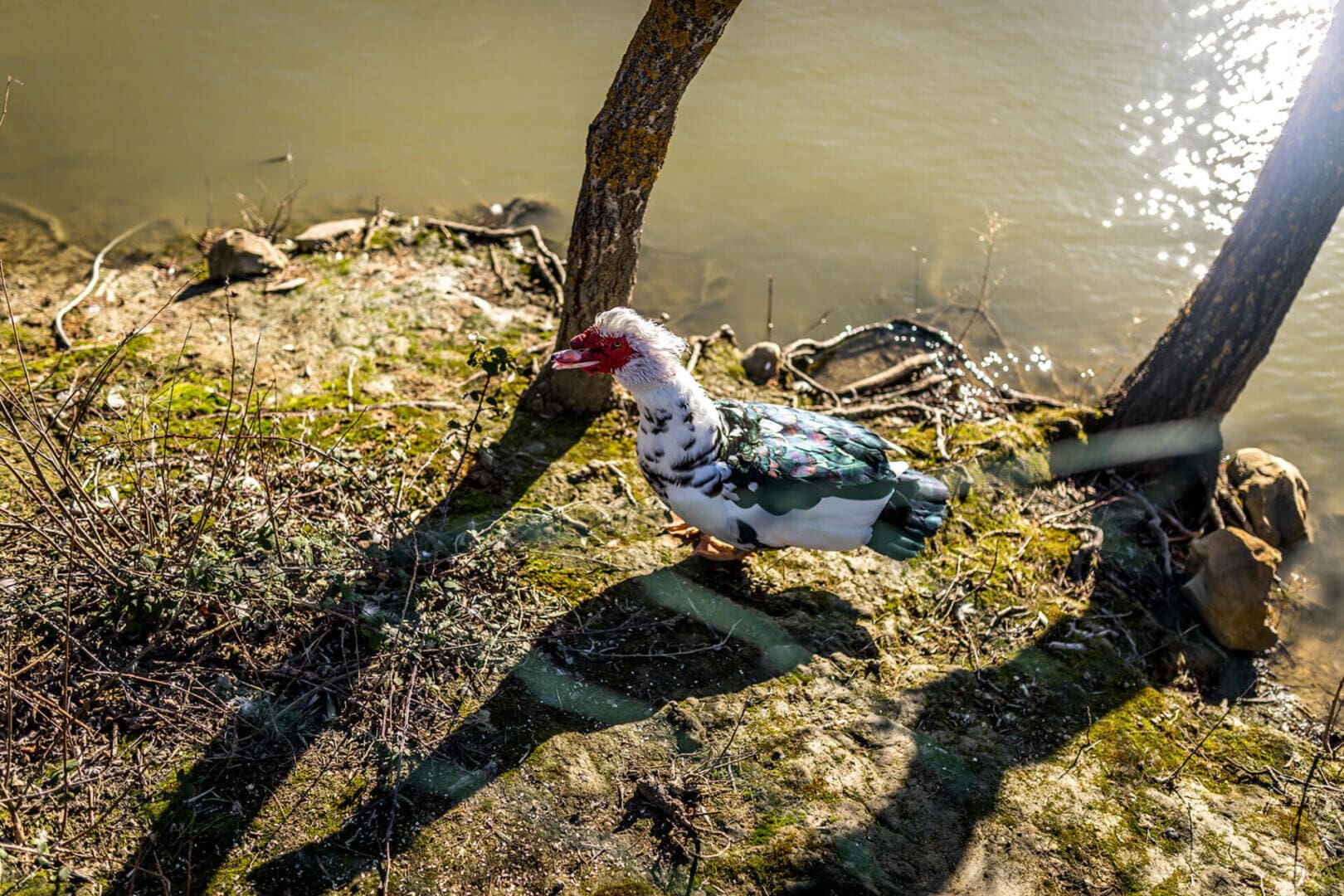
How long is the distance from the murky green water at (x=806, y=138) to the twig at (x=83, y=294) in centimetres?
15

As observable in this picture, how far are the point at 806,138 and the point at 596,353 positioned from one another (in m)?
5.26

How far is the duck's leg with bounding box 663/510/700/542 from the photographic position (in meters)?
4.19

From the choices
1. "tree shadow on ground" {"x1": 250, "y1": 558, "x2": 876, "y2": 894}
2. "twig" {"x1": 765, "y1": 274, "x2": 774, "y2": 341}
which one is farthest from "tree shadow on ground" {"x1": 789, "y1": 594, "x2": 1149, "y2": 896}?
"twig" {"x1": 765, "y1": 274, "x2": 774, "y2": 341}

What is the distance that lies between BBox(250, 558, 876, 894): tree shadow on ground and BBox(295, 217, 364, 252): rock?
3644 millimetres

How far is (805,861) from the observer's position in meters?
2.95

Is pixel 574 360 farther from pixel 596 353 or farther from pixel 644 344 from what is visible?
pixel 644 344

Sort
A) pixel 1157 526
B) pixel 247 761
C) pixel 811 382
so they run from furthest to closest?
pixel 811 382 → pixel 1157 526 → pixel 247 761

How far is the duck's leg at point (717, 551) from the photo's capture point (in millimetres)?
4039

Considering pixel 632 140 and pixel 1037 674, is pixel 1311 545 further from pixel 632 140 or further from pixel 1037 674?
pixel 632 140

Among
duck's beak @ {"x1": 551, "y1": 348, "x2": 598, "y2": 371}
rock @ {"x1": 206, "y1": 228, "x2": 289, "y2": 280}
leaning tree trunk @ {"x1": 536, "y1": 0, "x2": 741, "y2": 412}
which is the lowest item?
rock @ {"x1": 206, "y1": 228, "x2": 289, "y2": 280}

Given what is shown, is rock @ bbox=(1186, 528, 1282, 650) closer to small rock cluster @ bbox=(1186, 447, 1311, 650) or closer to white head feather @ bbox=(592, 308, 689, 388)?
small rock cluster @ bbox=(1186, 447, 1311, 650)

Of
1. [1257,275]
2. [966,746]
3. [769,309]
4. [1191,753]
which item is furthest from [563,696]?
[1257,275]

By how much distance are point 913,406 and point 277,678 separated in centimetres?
382

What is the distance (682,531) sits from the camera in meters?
4.20
